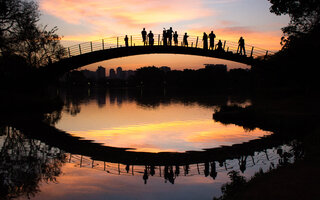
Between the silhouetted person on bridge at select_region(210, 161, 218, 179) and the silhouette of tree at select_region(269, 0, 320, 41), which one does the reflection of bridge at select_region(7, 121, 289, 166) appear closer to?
the silhouetted person on bridge at select_region(210, 161, 218, 179)

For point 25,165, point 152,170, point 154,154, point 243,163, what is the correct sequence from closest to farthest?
1. point 152,170
2. point 25,165
3. point 243,163
4. point 154,154

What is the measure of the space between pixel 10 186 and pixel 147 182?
5.08 meters

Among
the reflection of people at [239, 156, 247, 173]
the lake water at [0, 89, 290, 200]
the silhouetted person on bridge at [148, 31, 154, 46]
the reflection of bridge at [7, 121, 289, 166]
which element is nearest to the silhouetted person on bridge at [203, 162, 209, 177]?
the lake water at [0, 89, 290, 200]

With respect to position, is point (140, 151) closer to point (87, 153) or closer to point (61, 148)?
point (87, 153)

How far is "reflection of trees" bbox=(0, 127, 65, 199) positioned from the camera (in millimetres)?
11008

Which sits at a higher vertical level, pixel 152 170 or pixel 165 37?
pixel 165 37

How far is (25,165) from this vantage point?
14.2m

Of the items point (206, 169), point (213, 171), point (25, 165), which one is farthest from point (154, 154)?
point (25, 165)

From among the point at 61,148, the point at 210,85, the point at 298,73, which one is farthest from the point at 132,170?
the point at 210,85

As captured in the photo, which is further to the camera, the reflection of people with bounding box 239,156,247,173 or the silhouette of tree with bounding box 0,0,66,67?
the silhouette of tree with bounding box 0,0,66,67

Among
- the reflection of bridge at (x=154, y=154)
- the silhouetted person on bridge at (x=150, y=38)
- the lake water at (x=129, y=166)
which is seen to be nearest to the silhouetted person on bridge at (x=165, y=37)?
the silhouetted person on bridge at (x=150, y=38)

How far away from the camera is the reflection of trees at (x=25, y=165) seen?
36.1ft

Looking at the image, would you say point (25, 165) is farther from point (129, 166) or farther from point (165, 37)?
point (165, 37)

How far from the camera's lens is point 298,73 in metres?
33.5
